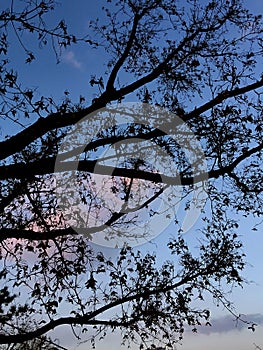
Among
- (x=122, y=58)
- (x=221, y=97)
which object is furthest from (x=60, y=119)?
(x=221, y=97)

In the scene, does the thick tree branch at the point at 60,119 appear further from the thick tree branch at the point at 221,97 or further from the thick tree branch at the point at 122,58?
the thick tree branch at the point at 221,97

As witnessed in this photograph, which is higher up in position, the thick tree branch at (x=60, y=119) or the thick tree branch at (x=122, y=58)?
the thick tree branch at (x=122, y=58)

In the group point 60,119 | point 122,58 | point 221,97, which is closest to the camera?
point 60,119

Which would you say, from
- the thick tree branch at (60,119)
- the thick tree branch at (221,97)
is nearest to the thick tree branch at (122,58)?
the thick tree branch at (60,119)

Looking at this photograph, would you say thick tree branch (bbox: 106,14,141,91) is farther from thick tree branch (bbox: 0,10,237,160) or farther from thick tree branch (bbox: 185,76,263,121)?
thick tree branch (bbox: 185,76,263,121)

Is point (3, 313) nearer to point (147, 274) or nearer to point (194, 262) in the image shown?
point (147, 274)

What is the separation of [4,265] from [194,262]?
4995 millimetres

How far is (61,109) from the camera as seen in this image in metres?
8.73

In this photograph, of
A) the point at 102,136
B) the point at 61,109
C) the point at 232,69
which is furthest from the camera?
the point at 232,69

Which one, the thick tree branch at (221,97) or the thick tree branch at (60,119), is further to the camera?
the thick tree branch at (221,97)

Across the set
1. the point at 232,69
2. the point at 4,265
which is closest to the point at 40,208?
the point at 4,265

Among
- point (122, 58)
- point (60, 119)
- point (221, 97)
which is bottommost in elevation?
point (60, 119)

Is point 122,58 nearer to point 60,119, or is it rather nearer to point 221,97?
point 221,97

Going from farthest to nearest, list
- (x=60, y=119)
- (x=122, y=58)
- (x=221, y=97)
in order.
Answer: (x=122, y=58)
(x=221, y=97)
(x=60, y=119)
